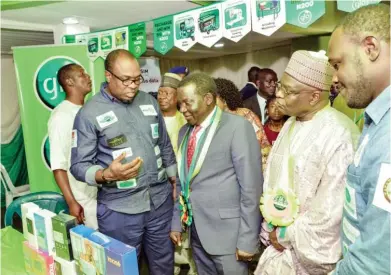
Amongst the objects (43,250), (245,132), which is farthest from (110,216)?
(245,132)

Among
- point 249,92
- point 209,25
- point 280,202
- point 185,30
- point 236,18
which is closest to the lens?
point 280,202

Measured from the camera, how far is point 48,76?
313 centimetres

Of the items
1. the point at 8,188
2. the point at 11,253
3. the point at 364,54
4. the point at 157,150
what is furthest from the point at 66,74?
the point at 8,188

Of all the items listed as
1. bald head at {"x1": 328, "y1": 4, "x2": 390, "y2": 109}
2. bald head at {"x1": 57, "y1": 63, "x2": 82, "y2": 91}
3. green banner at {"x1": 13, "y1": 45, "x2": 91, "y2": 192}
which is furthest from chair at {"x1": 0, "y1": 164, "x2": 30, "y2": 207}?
bald head at {"x1": 328, "y1": 4, "x2": 390, "y2": 109}

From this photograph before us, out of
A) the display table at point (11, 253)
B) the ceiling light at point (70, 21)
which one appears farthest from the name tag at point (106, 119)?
the ceiling light at point (70, 21)

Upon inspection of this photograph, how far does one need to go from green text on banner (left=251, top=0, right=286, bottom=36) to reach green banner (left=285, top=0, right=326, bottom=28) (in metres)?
0.04

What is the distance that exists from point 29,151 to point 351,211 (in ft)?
9.49

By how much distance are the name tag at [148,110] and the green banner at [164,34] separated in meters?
0.72

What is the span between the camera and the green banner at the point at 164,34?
2555 millimetres

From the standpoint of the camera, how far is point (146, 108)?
2.01m

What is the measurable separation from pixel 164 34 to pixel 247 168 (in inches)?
56.3

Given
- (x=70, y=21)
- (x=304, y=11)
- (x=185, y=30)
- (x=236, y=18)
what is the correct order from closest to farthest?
(x=304, y=11) → (x=236, y=18) → (x=185, y=30) → (x=70, y=21)

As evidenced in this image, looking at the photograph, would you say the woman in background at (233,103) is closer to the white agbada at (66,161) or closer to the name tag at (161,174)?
the name tag at (161,174)

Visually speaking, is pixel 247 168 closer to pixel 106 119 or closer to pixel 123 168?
pixel 123 168
